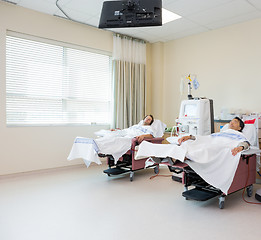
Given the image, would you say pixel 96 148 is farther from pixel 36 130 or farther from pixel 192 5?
pixel 192 5

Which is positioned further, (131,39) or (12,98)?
(131,39)

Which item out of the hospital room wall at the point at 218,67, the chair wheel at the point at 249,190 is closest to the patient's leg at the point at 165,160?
the chair wheel at the point at 249,190

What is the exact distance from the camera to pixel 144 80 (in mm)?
5578

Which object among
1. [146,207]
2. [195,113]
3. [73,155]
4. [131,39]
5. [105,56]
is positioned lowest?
[146,207]

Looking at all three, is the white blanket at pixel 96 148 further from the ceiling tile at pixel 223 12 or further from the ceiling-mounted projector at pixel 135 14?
the ceiling tile at pixel 223 12

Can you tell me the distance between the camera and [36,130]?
4.23 m

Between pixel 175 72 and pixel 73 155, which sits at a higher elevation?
pixel 175 72

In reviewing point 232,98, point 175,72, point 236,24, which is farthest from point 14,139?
point 236,24

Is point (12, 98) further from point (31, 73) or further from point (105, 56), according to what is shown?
point (105, 56)

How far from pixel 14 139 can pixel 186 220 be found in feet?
9.93

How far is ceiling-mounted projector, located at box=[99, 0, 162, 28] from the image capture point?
274 cm

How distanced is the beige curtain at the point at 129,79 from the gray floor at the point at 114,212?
185cm

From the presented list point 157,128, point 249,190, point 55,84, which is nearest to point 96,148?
point 157,128

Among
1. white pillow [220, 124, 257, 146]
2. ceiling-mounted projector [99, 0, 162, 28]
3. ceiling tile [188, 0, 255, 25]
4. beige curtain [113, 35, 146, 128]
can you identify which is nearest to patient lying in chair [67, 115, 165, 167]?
beige curtain [113, 35, 146, 128]
